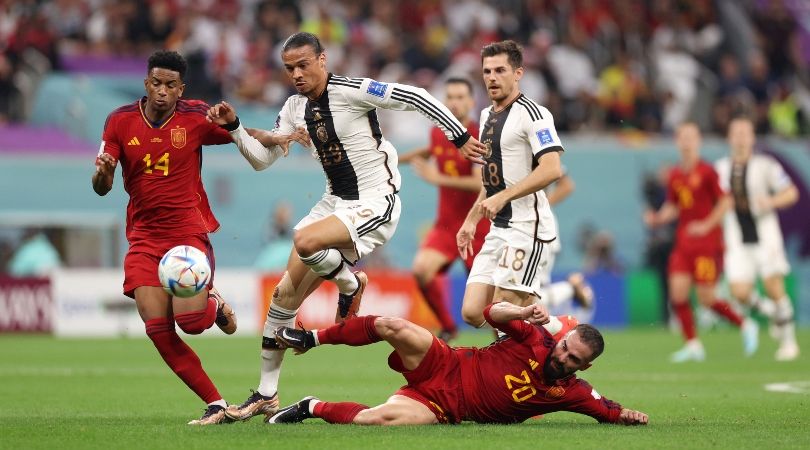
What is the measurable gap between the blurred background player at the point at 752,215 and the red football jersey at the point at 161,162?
9.60m

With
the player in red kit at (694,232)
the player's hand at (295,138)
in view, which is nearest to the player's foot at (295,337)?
the player's hand at (295,138)

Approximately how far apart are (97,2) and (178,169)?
53.1 ft

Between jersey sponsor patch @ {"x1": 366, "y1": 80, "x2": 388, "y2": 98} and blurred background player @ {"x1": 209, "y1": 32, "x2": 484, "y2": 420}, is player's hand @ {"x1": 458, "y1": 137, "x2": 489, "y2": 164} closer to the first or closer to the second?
blurred background player @ {"x1": 209, "y1": 32, "x2": 484, "y2": 420}

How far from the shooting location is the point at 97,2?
79.9 feet

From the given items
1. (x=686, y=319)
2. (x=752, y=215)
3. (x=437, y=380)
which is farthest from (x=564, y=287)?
(x=437, y=380)

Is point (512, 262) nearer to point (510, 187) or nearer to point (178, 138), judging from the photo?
point (510, 187)

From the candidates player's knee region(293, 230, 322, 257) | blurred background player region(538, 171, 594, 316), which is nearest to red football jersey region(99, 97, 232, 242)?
player's knee region(293, 230, 322, 257)

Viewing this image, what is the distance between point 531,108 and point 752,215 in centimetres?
829

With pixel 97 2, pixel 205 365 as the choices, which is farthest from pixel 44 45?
pixel 205 365

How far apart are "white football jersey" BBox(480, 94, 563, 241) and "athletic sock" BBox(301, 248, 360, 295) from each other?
139cm

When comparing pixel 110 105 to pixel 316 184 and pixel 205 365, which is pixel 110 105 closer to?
pixel 316 184

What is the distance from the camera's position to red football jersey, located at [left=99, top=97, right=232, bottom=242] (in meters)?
8.95

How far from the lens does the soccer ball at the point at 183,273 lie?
28.0 ft

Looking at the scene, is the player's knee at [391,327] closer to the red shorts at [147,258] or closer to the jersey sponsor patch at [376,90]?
the red shorts at [147,258]
